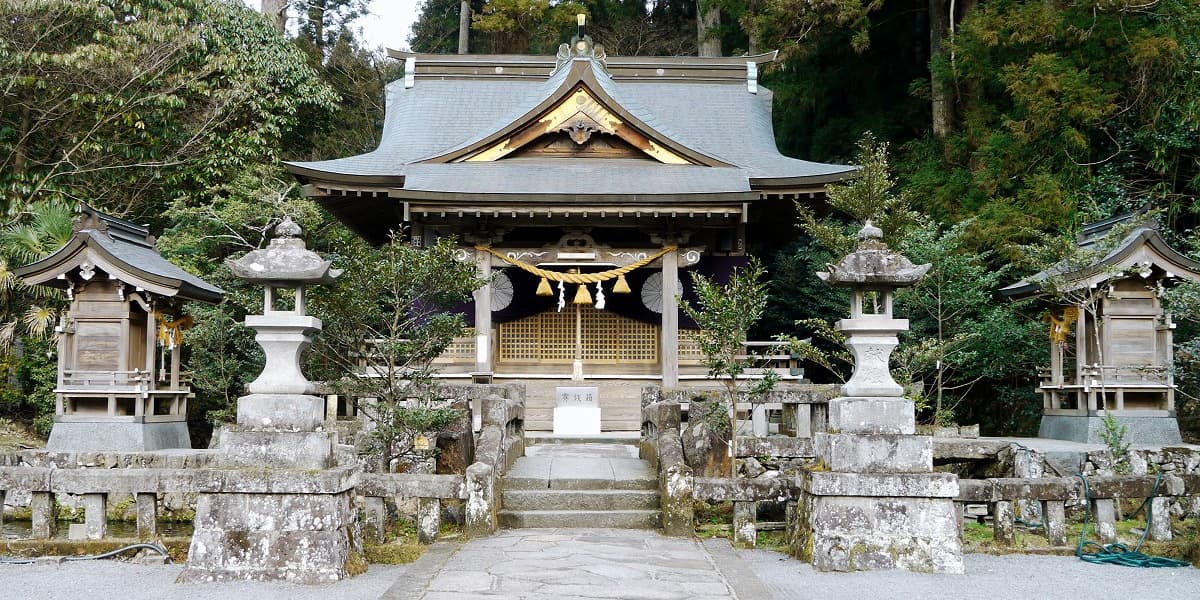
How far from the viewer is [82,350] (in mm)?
13883

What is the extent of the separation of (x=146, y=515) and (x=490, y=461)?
2.87 meters

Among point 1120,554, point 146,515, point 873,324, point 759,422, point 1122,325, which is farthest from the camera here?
point 759,422

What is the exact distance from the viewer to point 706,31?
26672 millimetres

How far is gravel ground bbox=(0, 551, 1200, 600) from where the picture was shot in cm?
636

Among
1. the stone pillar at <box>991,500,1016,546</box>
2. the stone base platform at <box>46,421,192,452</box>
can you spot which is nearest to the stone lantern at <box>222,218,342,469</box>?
the stone pillar at <box>991,500,1016,546</box>

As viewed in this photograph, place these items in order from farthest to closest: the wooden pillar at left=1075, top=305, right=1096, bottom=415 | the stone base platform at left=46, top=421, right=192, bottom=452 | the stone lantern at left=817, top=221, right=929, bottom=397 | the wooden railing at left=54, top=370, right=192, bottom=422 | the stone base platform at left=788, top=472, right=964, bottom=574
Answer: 1. the wooden railing at left=54, top=370, right=192, bottom=422
2. the stone base platform at left=46, top=421, right=192, bottom=452
3. the wooden pillar at left=1075, top=305, right=1096, bottom=415
4. the stone lantern at left=817, top=221, right=929, bottom=397
5. the stone base platform at left=788, top=472, right=964, bottom=574

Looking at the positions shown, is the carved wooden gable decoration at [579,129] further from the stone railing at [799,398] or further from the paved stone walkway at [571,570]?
the paved stone walkway at [571,570]

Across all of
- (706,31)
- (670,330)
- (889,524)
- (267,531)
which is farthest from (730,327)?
(706,31)

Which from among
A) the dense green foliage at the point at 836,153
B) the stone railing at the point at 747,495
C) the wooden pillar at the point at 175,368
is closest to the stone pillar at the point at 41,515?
the dense green foliage at the point at 836,153

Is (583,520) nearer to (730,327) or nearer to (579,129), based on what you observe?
(730,327)

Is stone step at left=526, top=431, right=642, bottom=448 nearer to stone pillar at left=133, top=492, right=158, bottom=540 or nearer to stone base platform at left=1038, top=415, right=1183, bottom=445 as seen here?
stone pillar at left=133, top=492, right=158, bottom=540

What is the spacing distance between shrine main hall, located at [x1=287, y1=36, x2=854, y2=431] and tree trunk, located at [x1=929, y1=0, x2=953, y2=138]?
502 cm

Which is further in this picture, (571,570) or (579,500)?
(579,500)

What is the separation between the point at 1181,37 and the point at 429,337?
47.0 feet
